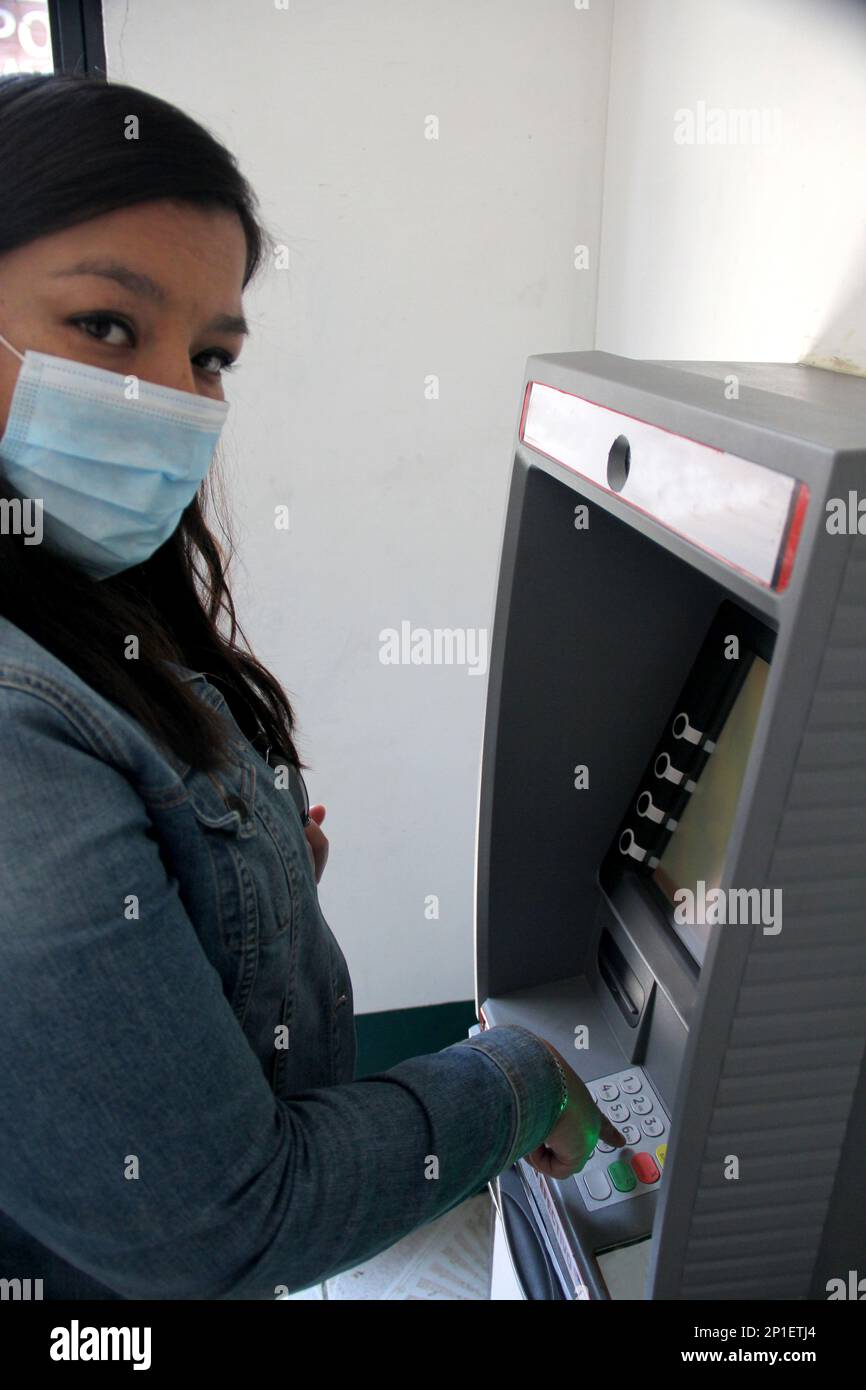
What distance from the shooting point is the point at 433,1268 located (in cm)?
220

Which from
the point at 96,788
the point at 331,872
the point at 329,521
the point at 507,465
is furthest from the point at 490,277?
the point at 96,788

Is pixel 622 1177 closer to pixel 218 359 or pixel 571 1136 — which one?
pixel 571 1136

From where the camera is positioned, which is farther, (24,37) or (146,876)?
(24,37)

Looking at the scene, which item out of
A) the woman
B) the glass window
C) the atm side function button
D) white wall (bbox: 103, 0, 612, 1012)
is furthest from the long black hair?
the glass window

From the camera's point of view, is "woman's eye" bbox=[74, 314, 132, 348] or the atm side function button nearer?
"woman's eye" bbox=[74, 314, 132, 348]

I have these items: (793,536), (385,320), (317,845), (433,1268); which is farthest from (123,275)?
(433,1268)

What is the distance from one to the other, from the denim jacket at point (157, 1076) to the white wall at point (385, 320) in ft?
4.39

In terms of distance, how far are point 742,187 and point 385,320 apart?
85 centimetres

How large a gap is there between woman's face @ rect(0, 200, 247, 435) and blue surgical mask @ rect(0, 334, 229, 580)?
1 centimetres

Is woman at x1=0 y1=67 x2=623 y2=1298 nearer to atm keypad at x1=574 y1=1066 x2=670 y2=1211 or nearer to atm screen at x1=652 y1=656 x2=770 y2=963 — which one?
atm keypad at x1=574 y1=1066 x2=670 y2=1211

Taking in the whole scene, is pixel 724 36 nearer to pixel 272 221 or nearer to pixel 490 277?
pixel 490 277

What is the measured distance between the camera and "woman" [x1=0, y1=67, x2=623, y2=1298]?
633 mm

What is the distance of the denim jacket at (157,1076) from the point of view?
0.62 meters

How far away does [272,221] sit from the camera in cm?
190
